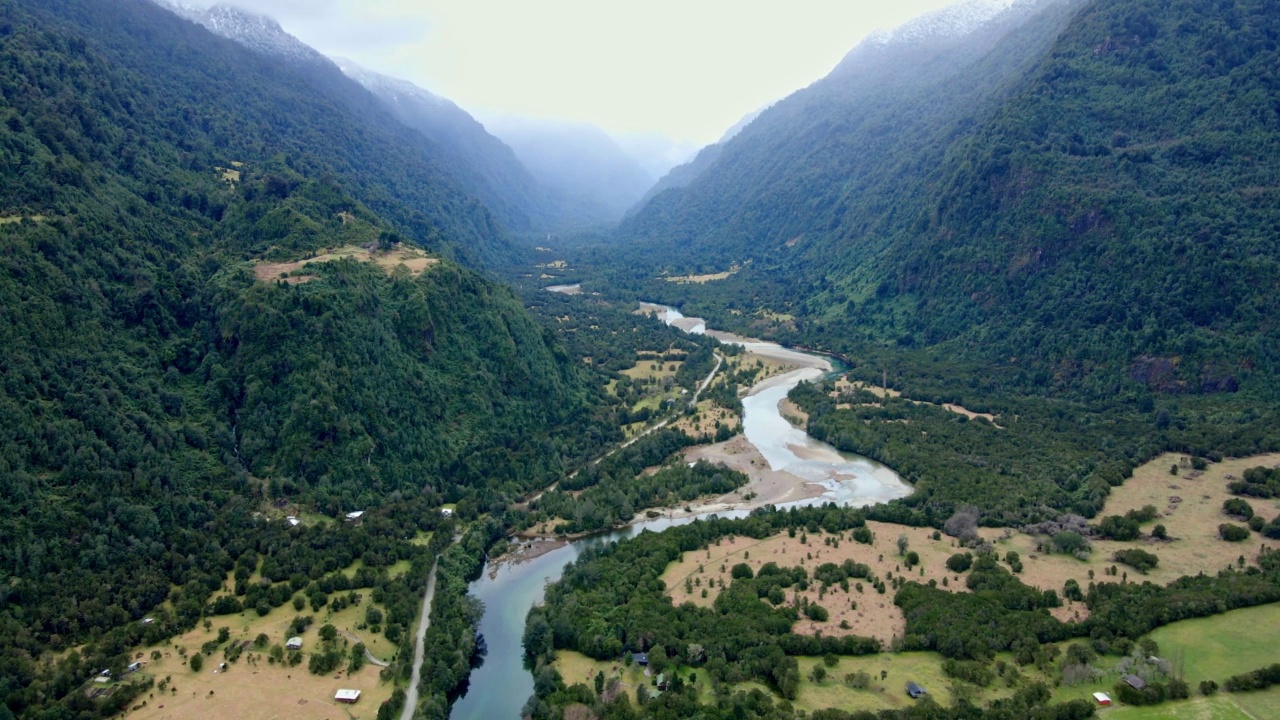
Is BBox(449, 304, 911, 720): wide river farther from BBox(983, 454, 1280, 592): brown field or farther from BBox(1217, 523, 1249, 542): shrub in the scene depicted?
BBox(1217, 523, 1249, 542): shrub

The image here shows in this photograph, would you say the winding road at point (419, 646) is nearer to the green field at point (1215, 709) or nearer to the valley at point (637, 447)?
the valley at point (637, 447)

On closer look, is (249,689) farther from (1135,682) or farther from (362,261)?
(362,261)

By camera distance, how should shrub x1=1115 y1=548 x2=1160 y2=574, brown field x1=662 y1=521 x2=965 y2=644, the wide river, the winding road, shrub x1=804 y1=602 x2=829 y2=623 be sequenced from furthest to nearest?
shrub x1=1115 y1=548 x2=1160 y2=574 < brown field x1=662 y1=521 x2=965 y2=644 < shrub x1=804 y1=602 x2=829 y2=623 < the wide river < the winding road

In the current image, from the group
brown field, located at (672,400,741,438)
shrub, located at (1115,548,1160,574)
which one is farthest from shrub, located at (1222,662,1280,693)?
brown field, located at (672,400,741,438)

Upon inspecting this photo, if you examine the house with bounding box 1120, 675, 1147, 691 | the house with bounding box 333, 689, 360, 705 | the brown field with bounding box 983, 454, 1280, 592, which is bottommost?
the brown field with bounding box 983, 454, 1280, 592

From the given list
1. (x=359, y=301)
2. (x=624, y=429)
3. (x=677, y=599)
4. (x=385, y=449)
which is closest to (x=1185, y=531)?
(x=677, y=599)

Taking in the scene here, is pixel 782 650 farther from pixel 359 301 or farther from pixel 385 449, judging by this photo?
pixel 359 301

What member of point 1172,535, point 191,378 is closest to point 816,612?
point 1172,535
